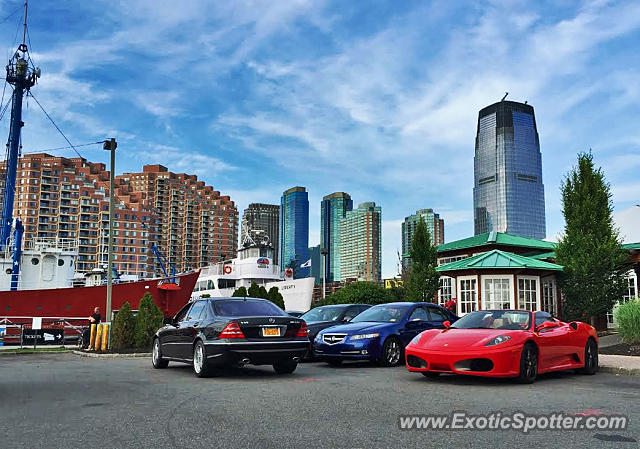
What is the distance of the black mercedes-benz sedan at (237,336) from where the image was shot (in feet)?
32.9

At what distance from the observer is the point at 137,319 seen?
1958cm

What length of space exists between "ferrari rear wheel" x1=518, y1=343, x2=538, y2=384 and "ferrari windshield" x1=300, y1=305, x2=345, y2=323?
663cm

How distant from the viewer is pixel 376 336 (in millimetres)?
12258

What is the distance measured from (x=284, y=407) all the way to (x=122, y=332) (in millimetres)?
14212

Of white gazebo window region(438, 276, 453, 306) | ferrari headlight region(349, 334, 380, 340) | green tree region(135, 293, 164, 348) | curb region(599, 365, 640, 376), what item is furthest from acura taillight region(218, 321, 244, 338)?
white gazebo window region(438, 276, 453, 306)

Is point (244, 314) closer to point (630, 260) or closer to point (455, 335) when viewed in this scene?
point (455, 335)

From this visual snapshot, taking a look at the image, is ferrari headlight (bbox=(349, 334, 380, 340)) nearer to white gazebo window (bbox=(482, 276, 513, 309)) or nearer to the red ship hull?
white gazebo window (bbox=(482, 276, 513, 309))

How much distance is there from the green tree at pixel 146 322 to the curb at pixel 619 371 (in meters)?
13.5

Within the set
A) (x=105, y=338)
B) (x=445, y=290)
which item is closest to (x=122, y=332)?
(x=105, y=338)

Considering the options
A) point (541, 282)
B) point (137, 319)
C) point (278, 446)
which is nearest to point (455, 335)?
point (278, 446)

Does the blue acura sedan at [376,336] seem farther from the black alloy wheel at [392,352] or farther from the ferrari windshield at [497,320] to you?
the ferrari windshield at [497,320]

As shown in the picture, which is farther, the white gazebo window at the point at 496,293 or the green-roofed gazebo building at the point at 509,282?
the white gazebo window at the point at 496,293

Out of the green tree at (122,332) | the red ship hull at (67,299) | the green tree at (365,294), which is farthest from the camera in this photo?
the red ship hull at (67,299)
